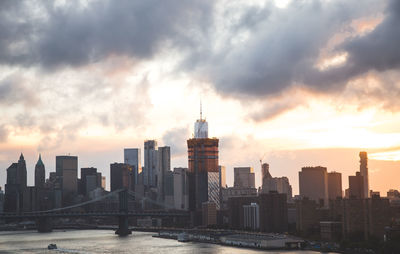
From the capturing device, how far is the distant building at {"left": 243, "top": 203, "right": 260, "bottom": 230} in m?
161

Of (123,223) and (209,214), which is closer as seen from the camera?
(123,223)

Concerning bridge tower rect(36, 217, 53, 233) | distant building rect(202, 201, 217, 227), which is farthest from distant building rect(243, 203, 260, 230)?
bridge tower rect(36, 217, 53, 233)

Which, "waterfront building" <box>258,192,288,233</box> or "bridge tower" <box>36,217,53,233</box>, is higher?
"waterfront building" <box>258,192,288,233</box>

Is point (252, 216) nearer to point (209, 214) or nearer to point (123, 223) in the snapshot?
point (209, 214)

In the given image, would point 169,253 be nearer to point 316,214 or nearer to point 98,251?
point 98,251

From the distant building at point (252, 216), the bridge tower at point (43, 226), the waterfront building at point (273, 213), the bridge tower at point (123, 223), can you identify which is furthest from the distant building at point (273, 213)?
the bridge tower at point (43, 226)

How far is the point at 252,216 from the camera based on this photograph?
537ft

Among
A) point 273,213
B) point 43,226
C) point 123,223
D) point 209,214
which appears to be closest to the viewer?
point 273,213

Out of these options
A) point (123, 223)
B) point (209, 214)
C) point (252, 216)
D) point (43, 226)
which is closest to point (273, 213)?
point (252, 216)

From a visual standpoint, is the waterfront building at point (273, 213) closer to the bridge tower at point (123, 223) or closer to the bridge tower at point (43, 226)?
the bridge tower at point (123, 223)

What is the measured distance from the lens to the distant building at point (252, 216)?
16065 cm

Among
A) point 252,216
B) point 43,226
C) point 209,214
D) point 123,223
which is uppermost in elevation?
point 252,216

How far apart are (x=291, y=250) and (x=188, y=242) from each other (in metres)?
A: 30.8

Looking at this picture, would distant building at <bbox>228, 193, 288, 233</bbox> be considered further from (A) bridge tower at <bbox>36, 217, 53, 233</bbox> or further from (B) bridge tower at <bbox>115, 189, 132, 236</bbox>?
(A) bridge tower at <bbox>36, 217, 53, 233</bbox>
